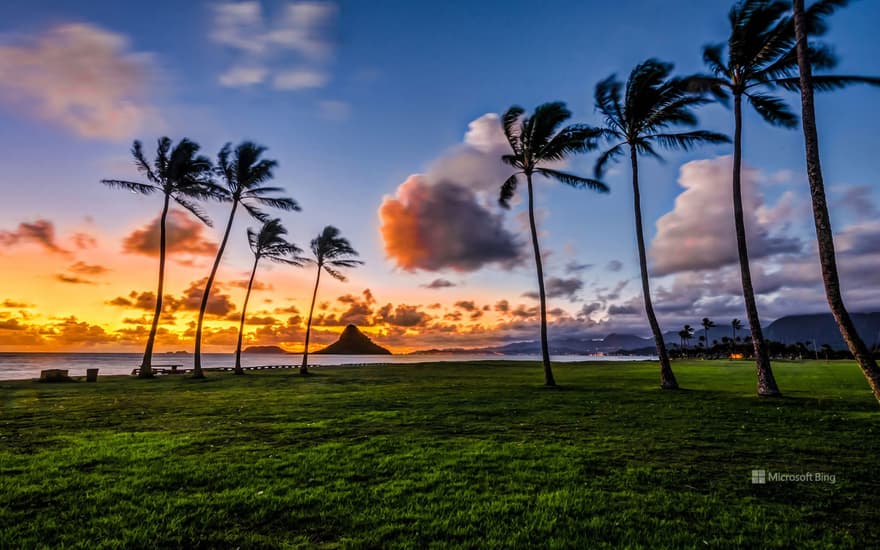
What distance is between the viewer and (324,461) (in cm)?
745

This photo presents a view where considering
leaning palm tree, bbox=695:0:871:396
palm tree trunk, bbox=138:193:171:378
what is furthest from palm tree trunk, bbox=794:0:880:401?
palm tree trunk, bbox=138:193:171:378

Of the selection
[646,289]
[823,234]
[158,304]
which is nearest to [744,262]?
[646,289]

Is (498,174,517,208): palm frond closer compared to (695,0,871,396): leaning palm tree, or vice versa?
(695,0,871,396): leaning palm tree

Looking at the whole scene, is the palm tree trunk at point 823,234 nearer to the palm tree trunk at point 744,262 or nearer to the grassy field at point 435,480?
the grassy field at point 435,480

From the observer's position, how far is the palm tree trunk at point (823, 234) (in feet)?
23.9

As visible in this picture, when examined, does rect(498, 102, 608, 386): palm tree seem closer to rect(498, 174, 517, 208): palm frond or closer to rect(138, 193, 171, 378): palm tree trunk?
rect(498, 174, 517, 208): palm frond

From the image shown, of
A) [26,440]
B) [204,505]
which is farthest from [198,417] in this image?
[204,505]

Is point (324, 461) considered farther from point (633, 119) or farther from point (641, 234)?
point (633, 119)

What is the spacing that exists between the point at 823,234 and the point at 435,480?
810 cm

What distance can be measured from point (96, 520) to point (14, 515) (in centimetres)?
109
